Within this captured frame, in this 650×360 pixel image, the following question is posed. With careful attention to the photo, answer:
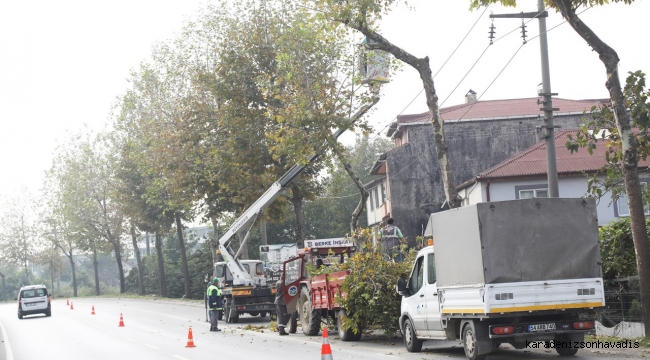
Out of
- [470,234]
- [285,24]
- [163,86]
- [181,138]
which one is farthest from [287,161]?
[470,234]

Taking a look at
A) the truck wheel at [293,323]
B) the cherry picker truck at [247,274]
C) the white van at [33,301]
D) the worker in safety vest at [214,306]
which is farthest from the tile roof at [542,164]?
the white van at [33,301]

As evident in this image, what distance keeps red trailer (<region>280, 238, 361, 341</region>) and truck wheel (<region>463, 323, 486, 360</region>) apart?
607 cm

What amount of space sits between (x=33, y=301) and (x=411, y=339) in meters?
33.0

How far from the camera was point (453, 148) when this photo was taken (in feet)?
161

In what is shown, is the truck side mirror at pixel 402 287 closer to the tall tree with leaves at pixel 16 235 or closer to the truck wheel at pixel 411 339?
the truck wheel at pixel 411 339

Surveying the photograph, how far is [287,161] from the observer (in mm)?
34438

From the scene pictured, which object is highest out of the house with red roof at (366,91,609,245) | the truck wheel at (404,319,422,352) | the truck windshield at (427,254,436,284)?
the house with red roof at (366,91,609,245)

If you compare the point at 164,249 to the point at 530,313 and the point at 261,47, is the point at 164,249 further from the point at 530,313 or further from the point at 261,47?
the point at 530,313

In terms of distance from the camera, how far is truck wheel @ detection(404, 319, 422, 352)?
16.8m

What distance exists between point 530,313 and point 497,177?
85.2 ft


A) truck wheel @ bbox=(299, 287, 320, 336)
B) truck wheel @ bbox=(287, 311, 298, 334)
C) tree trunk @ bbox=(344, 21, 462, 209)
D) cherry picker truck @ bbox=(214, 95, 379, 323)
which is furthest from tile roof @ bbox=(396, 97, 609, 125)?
tree trunk @ bbox=(344, 21, 462, 209)

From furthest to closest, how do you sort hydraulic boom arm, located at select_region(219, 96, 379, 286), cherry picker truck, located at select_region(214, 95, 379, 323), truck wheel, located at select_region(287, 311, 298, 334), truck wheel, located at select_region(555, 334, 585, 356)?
cherry picker truck, located at select_region(214, 95, 379, 323) → hydraulic boom arm, located at select_region(219, 96, 379, 286) → truck wheel, located at select_region(287, 311, 298, 334) → truck wheel, located at select_region(555, 334, 585, 356)

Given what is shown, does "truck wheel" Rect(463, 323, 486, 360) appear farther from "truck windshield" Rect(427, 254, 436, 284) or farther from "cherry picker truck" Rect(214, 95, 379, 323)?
"cherry picker truck" Rect(214, 95, 379, 323)

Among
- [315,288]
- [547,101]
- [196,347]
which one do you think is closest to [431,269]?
[315,288]
